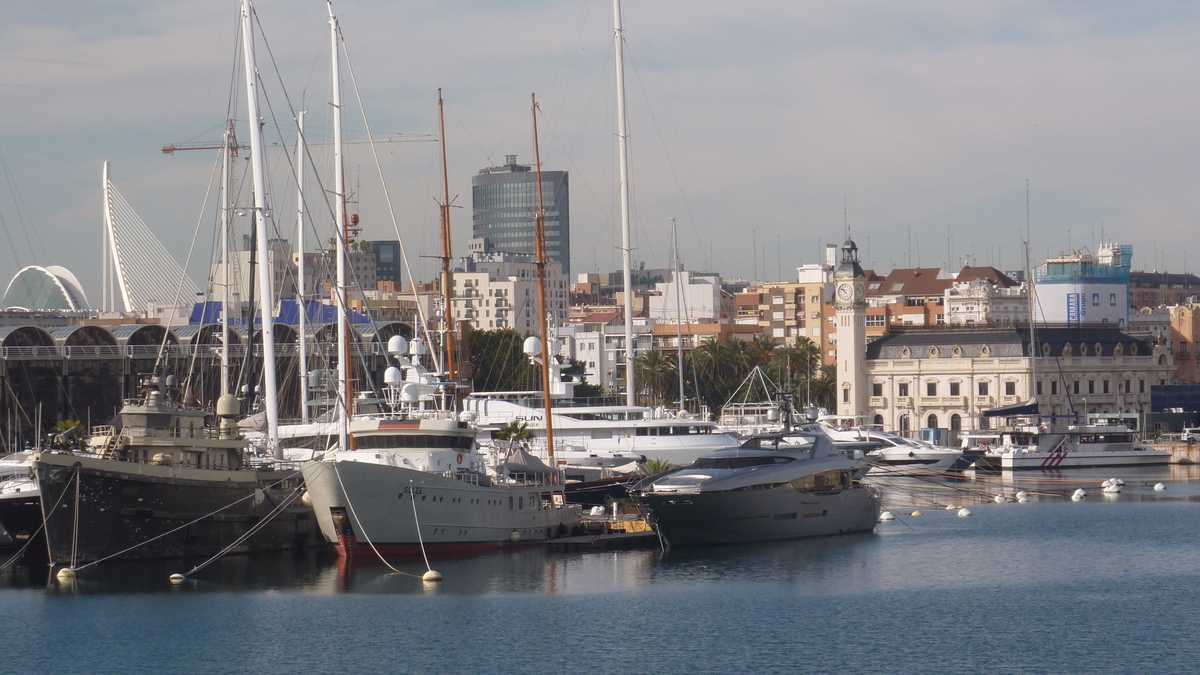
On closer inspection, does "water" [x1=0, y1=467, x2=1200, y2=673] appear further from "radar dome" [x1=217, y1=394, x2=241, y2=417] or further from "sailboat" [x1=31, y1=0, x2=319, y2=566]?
"radar dome" [x1=217, y1=394, x2=241, y2=417]

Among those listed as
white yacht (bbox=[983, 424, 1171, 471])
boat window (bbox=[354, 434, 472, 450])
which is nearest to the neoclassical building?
white yacht (bbox=[983, 424, 1171, 471])

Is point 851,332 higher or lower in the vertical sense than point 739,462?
higher

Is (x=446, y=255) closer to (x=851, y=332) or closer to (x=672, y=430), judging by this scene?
(x=672, y=430)

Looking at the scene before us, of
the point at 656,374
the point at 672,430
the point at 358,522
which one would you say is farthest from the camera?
the point at 656,374

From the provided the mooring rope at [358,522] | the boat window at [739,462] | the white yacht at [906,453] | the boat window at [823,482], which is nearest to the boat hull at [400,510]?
the mooring rope at [358,522]

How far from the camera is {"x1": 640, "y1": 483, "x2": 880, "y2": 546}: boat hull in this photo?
61.9 meters

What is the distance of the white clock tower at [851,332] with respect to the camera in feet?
506

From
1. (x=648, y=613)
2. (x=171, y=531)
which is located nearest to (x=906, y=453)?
(x=171, y=531)

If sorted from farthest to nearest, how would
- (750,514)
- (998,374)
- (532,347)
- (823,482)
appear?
(998,374), (532,347), (823,482), (750,514)

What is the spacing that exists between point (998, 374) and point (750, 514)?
94.1m

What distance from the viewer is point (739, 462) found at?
63938mm

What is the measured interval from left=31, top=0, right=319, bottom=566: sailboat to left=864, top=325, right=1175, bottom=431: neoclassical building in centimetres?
10050

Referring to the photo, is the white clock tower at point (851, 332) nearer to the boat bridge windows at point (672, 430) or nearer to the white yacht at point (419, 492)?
the boat bridge windows at point (672, 430)

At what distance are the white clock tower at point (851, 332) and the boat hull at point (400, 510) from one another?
96486 millimetres
